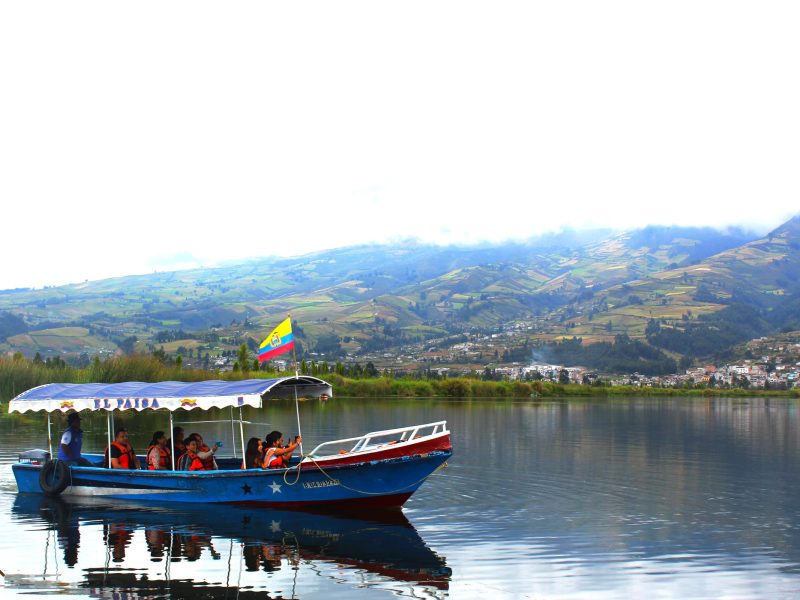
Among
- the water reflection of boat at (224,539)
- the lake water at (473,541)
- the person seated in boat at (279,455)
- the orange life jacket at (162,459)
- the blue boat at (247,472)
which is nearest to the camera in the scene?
the lake water at (473,541)

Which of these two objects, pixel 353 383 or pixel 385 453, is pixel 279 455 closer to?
pixel 385 453

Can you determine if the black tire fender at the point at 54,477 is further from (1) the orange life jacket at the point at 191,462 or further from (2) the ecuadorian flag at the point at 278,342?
(2) the ecuadorian flag at the point at 278,342

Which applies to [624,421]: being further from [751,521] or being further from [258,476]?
[258,476]

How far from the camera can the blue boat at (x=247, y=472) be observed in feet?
81.7

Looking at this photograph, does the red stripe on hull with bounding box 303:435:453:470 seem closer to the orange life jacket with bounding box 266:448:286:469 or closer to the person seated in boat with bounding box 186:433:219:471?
the orange life jacket with bounding box 266:448:286:469

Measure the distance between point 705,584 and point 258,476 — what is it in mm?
13437

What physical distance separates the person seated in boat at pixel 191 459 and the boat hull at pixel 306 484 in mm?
945

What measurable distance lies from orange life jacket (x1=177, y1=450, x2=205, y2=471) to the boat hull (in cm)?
92

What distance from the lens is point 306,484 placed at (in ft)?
83.0

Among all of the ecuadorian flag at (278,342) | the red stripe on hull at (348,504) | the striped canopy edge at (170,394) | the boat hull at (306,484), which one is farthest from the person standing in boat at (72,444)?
the ecuadorian flag at (278,342)

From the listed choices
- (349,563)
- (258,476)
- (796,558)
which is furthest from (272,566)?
(796,558)

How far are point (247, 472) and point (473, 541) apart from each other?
25.7ft

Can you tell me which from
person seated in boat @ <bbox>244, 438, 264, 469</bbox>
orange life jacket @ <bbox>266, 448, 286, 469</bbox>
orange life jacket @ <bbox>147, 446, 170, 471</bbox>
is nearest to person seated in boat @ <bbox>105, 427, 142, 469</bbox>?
orange life jacket @ <bbox>147, 446, 170, 471</bbox>

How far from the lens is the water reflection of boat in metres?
18.0
